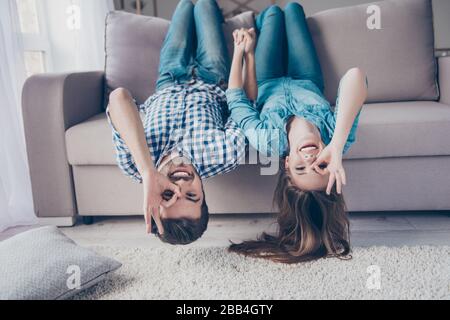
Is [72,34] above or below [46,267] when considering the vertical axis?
above

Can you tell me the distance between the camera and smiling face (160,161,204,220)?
3.37 ft

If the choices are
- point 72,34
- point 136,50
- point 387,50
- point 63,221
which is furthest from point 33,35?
point 387,50

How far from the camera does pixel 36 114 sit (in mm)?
1361

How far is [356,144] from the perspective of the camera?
128cm

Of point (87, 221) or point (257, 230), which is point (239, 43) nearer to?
point (257, 230)

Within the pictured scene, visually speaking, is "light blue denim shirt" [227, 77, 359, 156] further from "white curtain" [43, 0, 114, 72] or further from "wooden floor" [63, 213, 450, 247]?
"white curtain" [43, 0, 114, 72]

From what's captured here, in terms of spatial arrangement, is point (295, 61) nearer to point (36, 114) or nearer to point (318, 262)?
point (318, 262)

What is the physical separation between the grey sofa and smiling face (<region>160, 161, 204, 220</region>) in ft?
0.98

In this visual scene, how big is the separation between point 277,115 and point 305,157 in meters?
0.18

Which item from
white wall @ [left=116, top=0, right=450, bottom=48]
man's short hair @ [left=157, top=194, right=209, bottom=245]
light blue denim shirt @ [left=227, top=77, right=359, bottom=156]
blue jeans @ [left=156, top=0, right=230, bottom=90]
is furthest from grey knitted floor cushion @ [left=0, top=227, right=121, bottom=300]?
white wall @ [left=116, top=0, right=450, bottom=48]

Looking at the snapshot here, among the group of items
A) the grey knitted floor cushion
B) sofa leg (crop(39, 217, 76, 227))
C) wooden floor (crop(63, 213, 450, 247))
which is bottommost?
wooden floor (crop(63, 213, 450, 247))

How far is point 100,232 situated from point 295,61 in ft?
3.23

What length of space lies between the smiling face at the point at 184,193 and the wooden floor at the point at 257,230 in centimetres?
23
